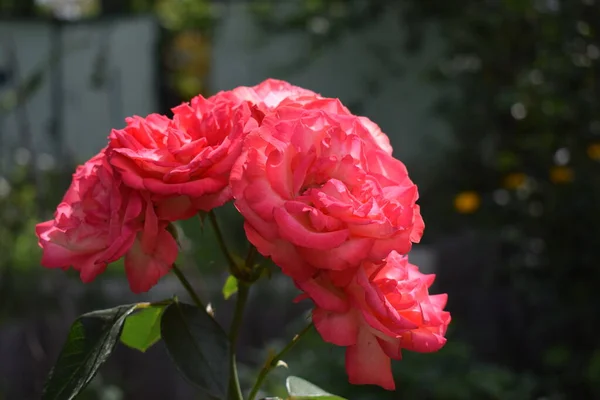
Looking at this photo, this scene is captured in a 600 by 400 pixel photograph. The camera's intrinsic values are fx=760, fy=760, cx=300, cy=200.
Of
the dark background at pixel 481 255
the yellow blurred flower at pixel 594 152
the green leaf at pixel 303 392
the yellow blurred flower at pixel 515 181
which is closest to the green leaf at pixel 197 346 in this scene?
the green leaf at pixel 303 392

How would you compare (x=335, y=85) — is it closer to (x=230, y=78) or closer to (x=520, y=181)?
(x=230, y=78)

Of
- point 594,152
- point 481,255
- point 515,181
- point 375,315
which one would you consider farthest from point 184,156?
point 481,255

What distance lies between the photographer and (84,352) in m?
0.63

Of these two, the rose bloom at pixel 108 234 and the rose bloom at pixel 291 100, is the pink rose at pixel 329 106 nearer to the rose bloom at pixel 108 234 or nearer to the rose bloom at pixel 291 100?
the rose bloom at pixel 291 100

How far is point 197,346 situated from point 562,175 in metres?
2.48

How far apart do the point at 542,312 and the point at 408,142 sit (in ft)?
10.2

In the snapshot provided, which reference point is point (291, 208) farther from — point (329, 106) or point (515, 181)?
point (515, 181)

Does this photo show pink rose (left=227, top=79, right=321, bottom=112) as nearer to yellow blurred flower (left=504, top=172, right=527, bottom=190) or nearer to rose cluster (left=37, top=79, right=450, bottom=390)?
rose cluster (left=37, top=79, right=450, bottom=390)

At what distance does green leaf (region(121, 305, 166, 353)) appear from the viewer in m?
0.75

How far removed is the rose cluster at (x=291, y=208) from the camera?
555mm

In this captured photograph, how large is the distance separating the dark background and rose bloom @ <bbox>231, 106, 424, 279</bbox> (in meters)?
1.48

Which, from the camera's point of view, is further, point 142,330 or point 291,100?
point 142,330

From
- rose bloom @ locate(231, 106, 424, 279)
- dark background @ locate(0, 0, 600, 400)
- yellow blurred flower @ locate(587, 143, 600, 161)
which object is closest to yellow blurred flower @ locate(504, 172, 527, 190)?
dark background @ locate(0, 0, 600, 400)

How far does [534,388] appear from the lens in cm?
257
